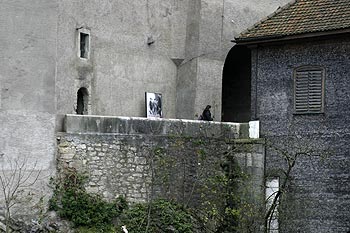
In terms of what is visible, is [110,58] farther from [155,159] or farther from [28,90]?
[28,90]

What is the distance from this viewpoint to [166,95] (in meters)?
25.5

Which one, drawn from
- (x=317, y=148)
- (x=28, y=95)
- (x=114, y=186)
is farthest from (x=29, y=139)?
(x=317, y=148)

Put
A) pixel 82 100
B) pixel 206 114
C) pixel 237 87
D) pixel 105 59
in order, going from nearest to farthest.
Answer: pixel 82 100 → pixel 105 59 → pixel 206 114 → pixel 237 87

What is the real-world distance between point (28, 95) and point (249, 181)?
19.5 ft

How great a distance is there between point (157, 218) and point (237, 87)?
9.96 metres

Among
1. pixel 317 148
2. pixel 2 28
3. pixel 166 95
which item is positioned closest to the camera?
pixel 2 28

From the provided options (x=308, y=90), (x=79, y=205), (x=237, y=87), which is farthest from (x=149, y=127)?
(x=237, y=87)

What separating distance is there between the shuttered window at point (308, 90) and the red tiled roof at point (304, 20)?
1.01m

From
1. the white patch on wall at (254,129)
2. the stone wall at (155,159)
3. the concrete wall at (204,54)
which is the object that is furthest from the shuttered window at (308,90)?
the concrete wall at (204,54)

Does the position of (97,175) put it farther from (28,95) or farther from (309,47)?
(309,47)

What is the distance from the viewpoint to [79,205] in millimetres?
19047

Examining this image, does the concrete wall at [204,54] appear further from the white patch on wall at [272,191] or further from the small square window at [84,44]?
the white patch on wall at [272,191]

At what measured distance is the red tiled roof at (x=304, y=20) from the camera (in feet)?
66.0

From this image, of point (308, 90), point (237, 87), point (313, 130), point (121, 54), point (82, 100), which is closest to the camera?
point (313, 130)
